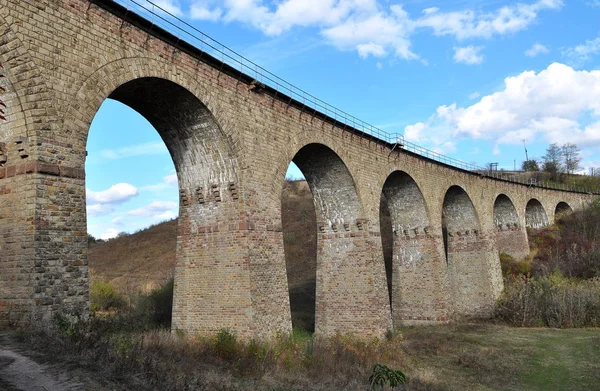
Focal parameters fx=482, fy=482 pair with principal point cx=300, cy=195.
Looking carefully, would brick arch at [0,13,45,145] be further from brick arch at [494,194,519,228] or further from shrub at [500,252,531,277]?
brick arch at [494,194,519,228]

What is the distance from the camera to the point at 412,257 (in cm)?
2572

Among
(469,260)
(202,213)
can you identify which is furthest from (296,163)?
(469,260)

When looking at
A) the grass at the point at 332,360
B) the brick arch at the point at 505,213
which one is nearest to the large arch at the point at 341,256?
the grass at the point at 332,360

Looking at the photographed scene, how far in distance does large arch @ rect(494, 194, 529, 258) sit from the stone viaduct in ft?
31.5

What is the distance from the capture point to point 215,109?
14.2m

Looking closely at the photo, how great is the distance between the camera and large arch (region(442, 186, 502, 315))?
96.4ft

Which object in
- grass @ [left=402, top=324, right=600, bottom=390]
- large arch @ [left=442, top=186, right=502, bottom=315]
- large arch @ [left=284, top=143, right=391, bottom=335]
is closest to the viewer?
grass @ [left=402, top=324, right=600, bottom=390]

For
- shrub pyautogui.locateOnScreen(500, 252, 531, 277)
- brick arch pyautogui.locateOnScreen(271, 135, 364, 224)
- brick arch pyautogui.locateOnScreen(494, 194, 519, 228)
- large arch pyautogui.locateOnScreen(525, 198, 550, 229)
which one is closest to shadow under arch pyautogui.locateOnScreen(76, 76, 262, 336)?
brick arch pyautogui.locateOnScreen(271, 135, 364, 224)

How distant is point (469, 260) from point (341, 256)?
13.3 meters

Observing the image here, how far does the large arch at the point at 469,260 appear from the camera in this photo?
29.4 m

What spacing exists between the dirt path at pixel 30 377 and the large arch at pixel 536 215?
145 feet

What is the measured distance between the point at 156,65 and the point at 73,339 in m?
7.19

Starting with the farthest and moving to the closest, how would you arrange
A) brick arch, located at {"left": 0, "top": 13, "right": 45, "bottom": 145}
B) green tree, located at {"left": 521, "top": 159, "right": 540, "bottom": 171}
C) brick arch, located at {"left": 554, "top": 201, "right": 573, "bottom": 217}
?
green tree, located at {"left": 521, "top": 159, "right": 540, "bottom": 171} → brick arch, located at {"left": 554, "top": 201, "right": 573, "bottom": 217} → brick arch, located at {"left": 0, "top": 13, "right": 45, "bottom": 145}

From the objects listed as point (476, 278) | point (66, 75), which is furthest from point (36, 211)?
point (476, 278)
